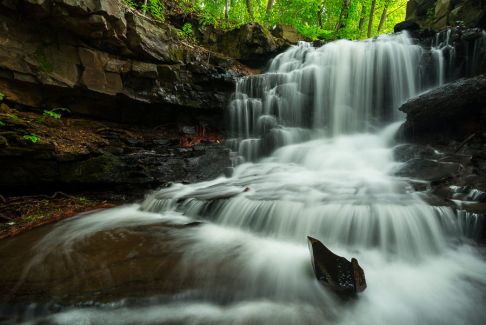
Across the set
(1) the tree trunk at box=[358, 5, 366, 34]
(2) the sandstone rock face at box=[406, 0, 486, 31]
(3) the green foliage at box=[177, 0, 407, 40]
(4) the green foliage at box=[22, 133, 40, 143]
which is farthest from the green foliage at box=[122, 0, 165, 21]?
(1) the tree trunk at box=[358, 5, 366, 34]

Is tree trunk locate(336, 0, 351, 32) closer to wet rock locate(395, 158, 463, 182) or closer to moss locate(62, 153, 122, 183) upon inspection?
wet rock locate(395, 158, 463, 182)

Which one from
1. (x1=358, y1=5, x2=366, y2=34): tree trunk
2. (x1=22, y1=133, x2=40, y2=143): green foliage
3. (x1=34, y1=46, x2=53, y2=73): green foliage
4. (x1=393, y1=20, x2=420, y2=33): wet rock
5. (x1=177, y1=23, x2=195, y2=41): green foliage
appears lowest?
(x1=22, y1=133, x2=40, y2=143): green foliage

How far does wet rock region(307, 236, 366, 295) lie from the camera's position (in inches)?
103

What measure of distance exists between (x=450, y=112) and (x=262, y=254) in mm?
5406

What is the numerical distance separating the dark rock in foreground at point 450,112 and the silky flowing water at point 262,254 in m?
0.99

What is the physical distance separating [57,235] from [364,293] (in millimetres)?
4251

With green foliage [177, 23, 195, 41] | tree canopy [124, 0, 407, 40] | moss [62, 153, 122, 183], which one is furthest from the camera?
tree canopy [124, 0, 407, 40]

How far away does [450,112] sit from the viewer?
5.86 metres

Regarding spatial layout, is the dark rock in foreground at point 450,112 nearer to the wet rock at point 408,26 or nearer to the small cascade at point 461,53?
the small cascade at point 461,53

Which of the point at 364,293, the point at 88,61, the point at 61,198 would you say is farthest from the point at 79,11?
the point at 364,293

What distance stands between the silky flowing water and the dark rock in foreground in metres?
0.99

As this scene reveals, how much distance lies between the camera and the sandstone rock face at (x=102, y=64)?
617 centimetres

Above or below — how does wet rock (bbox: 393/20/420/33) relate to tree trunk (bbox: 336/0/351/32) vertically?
below

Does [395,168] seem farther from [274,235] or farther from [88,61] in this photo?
[88,61]
